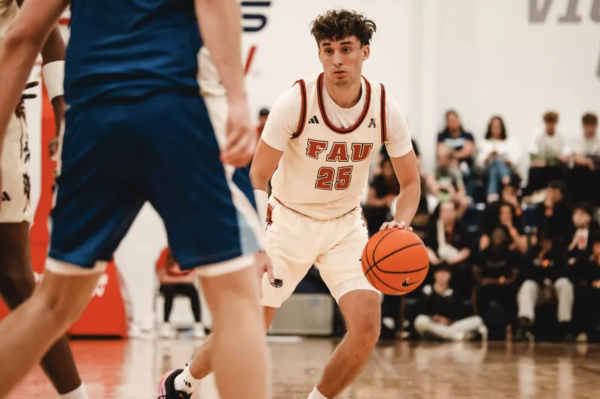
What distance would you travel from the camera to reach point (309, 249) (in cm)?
446

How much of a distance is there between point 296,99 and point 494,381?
304 cm

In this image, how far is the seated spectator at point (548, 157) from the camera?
39.2 feet

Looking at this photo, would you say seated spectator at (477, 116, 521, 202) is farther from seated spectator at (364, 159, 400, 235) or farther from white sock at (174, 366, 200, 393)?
white sock at (174, 366, 200, 393)

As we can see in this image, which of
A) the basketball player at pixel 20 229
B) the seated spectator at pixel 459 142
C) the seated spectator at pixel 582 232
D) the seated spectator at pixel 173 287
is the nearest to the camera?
the basketball player at pixel 20 229

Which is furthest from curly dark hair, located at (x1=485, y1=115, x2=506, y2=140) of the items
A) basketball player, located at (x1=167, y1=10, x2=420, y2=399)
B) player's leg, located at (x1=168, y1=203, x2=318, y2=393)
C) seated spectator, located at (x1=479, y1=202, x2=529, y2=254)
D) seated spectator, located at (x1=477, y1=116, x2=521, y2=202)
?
player's leg, located at (x1=168, y1=203, x2=318, y2=393)

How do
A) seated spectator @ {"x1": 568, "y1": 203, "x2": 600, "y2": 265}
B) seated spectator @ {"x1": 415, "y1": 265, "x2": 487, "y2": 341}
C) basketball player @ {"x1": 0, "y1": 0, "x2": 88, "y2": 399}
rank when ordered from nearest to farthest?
basketball player @ {"x1": 0, "y1": 0, "x2": 88, "y2": 399}
seated spectator @ {"x1": 415, "y1": 265, "x2": 487, "y2": 341}
seated spectator @ {"x1": 568, "y1": 203, "x2": 600, "y2": 265}

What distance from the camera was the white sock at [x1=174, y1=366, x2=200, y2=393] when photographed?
4.36 meters

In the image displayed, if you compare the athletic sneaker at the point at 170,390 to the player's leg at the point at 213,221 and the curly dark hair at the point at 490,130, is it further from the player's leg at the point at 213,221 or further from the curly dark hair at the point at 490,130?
the curly dark hair at the point at 490,130

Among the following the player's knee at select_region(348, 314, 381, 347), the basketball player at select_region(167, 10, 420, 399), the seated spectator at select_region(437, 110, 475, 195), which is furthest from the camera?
the seated spectator at select_region(437, 110, 475, 195)

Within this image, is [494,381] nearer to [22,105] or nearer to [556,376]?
[556,376]

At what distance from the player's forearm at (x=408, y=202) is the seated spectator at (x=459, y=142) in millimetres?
8174

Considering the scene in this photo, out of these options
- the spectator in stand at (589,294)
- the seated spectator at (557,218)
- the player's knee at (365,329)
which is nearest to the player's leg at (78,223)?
the player's knee at (365,329)

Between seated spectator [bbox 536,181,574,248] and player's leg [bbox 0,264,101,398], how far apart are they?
933cm

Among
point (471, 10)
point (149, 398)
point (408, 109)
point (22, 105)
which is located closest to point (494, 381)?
point (149, 398)
